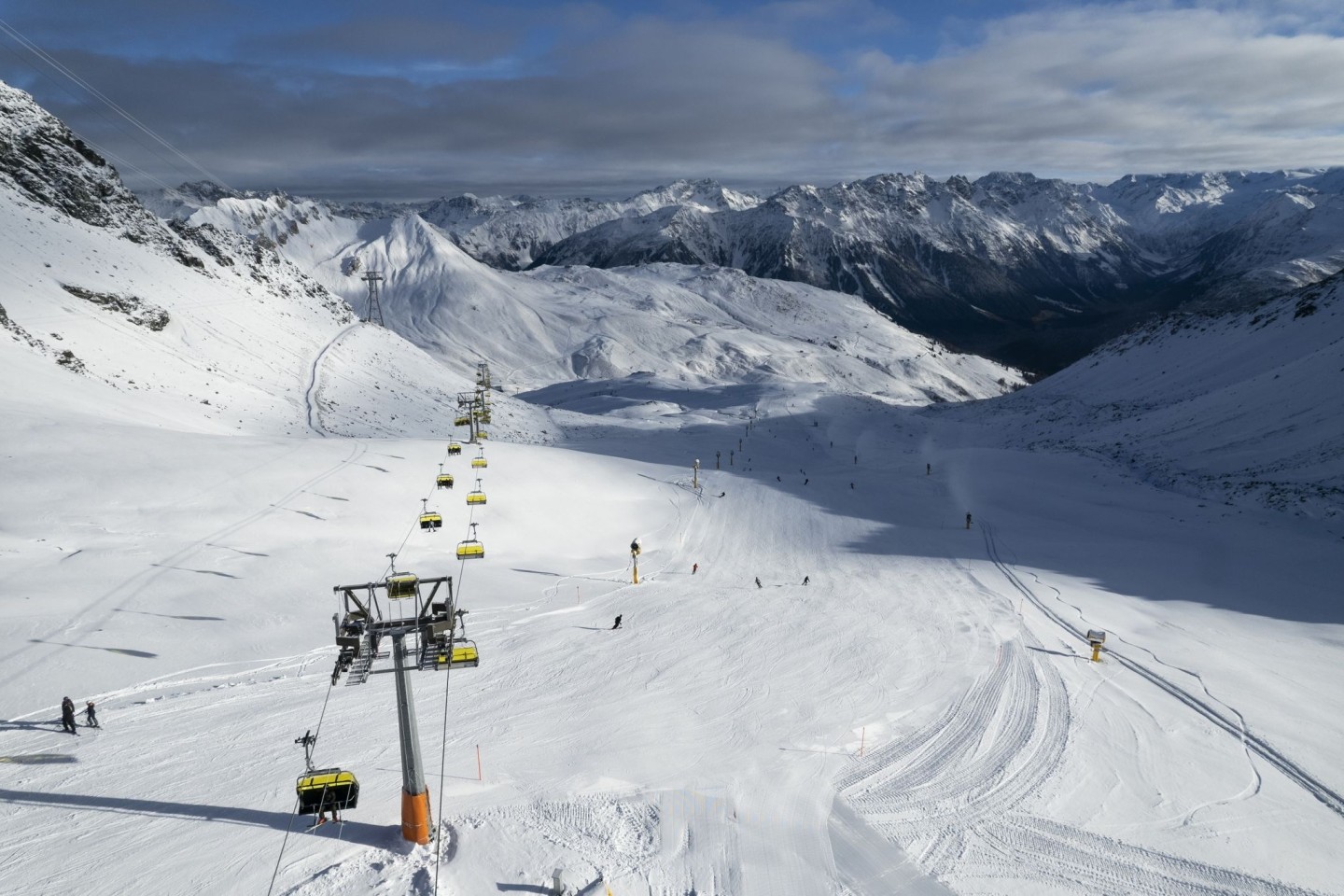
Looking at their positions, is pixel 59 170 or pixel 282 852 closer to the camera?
pixel 282 852

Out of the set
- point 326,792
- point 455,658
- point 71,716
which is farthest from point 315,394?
point 455,658

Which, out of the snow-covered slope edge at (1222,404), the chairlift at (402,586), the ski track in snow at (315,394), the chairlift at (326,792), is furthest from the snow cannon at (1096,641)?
the ski track in snow at (315,394)

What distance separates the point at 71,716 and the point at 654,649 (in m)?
15.0

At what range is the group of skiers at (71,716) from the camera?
53.8 ft

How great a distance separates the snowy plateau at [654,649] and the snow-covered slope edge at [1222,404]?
0.54 meters

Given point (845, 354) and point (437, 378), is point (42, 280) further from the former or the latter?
point (845, 354)

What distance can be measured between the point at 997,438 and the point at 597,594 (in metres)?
61.9

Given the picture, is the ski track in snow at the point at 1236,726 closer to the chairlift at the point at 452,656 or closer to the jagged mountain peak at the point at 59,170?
the chairlift at the point at 452,656

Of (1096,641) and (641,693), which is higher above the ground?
(1096,641)

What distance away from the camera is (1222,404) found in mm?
60812

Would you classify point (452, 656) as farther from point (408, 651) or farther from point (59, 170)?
point (59, 170)

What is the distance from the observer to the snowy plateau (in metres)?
14.2

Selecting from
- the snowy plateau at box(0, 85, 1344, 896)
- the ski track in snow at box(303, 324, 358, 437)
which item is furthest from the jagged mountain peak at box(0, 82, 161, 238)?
the ski track in snow at box(303, 324, 358, 437)

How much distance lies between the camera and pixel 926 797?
53.4ft
